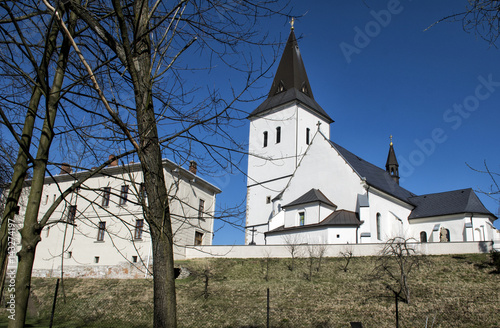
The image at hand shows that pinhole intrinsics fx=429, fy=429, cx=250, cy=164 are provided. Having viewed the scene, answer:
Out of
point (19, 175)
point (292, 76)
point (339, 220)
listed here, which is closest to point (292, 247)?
point (339, 220)

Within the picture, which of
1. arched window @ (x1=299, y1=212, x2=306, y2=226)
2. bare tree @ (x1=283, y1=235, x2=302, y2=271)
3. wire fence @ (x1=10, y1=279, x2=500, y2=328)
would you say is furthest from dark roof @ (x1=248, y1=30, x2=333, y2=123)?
wire fence @ (x1=10, y1=279, x2=500, y2=328)

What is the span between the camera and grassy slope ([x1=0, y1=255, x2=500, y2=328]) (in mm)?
15727

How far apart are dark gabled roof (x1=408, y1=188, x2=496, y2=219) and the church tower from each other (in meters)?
11.7

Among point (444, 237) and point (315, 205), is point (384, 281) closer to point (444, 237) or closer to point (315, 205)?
point (315, 205)

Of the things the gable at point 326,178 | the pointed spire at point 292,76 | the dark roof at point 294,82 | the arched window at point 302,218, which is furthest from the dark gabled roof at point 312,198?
the pointed spire at point 292,76

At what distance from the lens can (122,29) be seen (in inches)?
161

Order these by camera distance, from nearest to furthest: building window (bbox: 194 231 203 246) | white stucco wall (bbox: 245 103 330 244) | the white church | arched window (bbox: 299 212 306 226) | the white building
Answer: the white building
the white church
building window (bbox: 194 231 203 246)
arched window (bbox: 299 212 306 226)
white stucco wall (bbox: 245 103 330 244)

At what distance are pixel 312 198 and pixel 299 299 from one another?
15.7 meters

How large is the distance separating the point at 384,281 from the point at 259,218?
22.6 metres

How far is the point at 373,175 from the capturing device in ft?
126

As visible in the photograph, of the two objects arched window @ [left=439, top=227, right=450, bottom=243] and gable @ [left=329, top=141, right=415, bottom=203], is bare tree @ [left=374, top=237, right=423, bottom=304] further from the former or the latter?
arched window @ [left=439, top=227, right=450, bottom=243]

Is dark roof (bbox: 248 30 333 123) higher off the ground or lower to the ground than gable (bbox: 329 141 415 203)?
higher

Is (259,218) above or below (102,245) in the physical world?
above

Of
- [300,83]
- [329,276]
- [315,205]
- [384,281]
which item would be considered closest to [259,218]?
[315,205]
